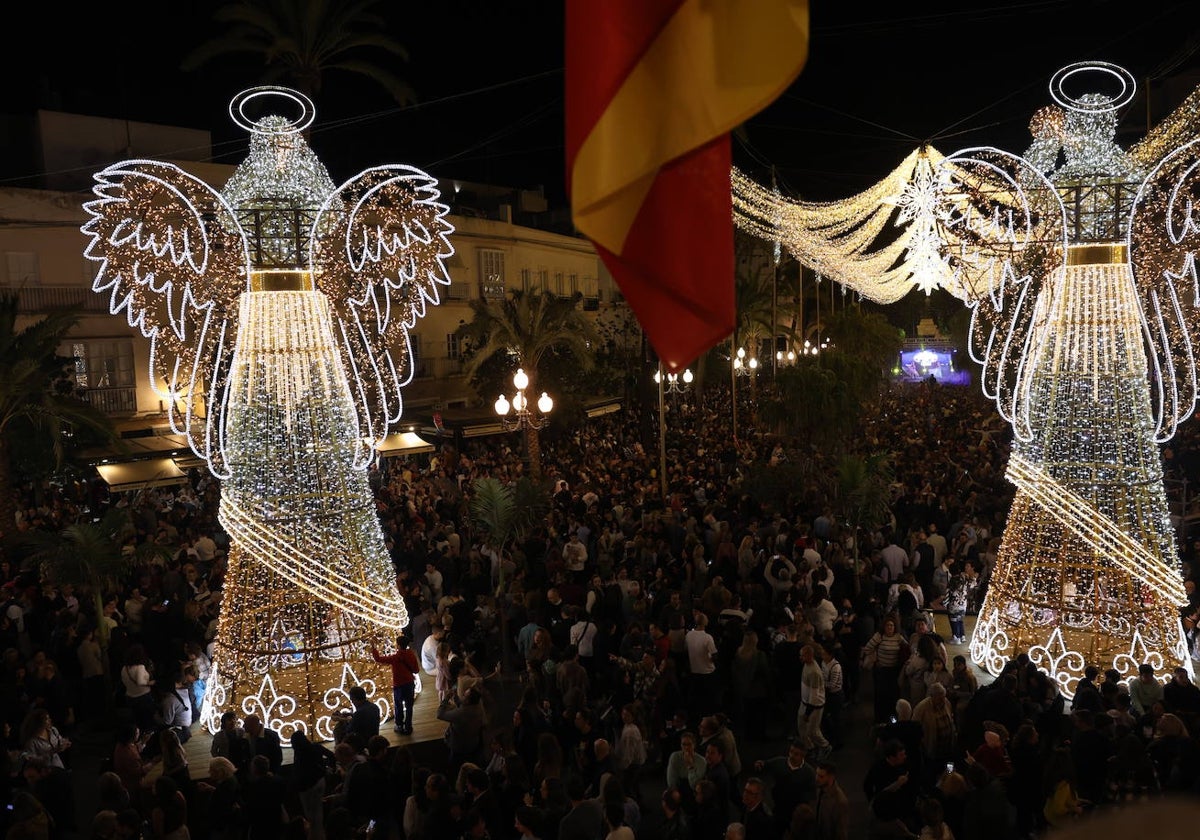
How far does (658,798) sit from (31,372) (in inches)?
543

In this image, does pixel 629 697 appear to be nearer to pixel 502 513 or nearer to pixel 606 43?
pixel 502 513

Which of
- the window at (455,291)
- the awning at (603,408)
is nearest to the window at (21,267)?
the window at (455,291)

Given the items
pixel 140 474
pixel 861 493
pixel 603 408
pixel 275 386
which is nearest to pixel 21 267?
pixel 140 474

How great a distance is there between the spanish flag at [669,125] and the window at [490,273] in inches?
1509

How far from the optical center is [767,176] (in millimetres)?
36000

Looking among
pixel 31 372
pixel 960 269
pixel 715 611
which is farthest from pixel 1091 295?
pixel 31 372

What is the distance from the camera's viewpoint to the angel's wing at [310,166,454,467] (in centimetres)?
1155

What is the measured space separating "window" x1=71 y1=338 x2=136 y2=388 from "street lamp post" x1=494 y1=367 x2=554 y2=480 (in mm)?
11933

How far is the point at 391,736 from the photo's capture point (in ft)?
36.9

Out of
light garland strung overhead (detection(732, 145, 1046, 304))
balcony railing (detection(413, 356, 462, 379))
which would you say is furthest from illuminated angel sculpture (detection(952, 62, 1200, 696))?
balcony railing (detection(413, 356, 462, 379))

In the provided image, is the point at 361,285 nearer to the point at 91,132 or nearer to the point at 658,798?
the point at 658,798

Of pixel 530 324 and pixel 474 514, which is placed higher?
pixel 530 324

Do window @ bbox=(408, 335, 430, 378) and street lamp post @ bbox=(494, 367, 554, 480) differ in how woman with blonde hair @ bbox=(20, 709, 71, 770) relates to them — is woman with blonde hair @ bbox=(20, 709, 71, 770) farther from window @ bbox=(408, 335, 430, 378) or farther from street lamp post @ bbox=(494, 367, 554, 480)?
window @ bbox=(408, 335, 430, 378)

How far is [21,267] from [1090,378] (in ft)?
91.2
